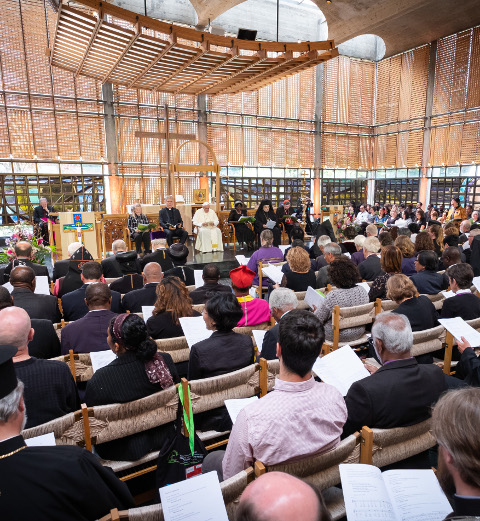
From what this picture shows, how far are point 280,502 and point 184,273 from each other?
472cm

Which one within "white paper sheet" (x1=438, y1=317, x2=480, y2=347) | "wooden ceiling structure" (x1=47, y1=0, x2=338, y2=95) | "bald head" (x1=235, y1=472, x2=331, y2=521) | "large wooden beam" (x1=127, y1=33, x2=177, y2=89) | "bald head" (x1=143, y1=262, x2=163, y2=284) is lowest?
"white paper sheet" (x1=438, y1=317, x2=480, y2=347)

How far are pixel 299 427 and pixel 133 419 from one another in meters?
1.06

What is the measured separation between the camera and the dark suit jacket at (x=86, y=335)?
10.3ft

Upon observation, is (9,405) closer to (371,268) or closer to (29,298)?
(29,298)

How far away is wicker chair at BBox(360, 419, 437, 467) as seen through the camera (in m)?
1.79

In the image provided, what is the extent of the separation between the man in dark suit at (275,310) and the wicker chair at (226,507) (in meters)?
1.42

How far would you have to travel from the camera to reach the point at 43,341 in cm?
308

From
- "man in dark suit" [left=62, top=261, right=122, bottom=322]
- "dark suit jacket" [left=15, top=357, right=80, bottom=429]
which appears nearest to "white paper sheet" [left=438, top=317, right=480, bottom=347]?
"dark suit jacket" [left=15, top=357, right=80, bottom=429]

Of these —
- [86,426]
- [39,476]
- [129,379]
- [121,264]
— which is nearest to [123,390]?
[129,379]

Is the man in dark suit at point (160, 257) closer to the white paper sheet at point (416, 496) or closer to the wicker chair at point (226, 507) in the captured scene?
the wicker chair at point (226, 507)

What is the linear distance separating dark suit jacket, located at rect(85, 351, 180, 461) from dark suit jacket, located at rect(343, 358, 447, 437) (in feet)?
3.84

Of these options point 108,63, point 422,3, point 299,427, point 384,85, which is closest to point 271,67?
point 108,63

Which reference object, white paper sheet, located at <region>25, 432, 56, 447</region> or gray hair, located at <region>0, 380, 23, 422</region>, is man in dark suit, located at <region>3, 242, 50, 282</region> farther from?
gray hair, located at <region>0, 380, 23, 422</region>

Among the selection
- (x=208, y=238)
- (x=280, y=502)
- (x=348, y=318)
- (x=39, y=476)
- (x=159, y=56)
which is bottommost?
(x=208, y=238)
